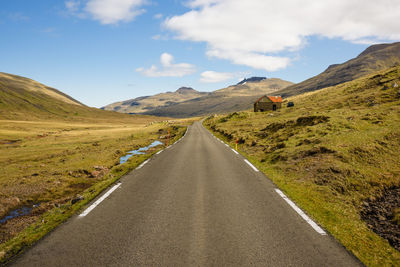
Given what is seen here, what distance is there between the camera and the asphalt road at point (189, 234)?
14.3ft

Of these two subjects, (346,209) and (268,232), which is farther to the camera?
(346,209)

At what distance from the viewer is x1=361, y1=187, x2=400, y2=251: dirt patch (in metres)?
5.66

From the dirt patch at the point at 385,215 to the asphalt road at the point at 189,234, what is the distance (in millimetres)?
1746

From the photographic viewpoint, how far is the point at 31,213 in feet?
29.0

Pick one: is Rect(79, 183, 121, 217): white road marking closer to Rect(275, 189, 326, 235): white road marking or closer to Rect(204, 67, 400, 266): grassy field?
Rect(275, 189, 326, 235): white road marking

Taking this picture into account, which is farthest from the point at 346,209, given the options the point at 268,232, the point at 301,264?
the point at 301,264

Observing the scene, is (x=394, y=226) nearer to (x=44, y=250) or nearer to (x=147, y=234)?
(x=147, y=234)

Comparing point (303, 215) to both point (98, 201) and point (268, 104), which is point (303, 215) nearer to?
point (98, 201)

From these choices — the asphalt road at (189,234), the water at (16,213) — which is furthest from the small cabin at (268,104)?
the water at (16,213)

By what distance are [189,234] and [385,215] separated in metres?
5.97

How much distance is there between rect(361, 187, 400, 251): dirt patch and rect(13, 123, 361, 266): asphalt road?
1746 millimetres

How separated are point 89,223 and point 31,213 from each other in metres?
4.76

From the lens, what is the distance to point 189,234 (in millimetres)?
5270

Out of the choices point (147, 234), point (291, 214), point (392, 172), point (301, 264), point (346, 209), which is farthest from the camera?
point (392, 172)
